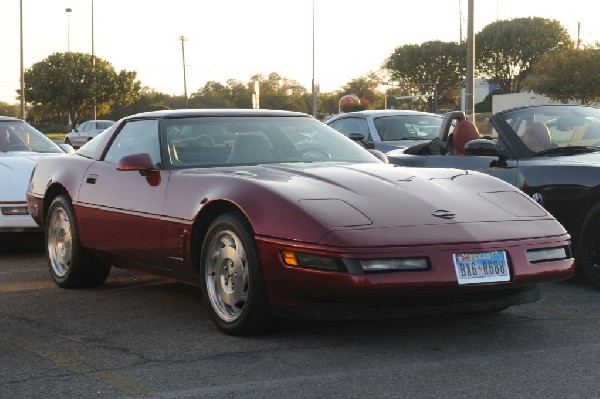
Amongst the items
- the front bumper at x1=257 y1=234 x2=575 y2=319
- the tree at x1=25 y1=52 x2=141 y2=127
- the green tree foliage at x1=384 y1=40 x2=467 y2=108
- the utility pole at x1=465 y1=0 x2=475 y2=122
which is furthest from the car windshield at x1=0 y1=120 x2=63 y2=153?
the green tree foliage at x1=384 y1=40 x2=467 y2=108

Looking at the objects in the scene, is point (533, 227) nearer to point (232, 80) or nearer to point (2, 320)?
point (2, 320)

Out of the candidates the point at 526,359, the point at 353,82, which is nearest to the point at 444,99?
the point at 353,82

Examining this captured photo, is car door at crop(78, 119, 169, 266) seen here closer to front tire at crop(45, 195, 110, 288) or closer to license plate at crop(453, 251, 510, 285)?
front tire at crop(45, 195, 110, 288)

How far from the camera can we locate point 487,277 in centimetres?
518

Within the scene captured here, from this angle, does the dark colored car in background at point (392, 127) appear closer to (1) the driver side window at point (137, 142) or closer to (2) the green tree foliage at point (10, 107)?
(1) the driver side window at point (137, 142)

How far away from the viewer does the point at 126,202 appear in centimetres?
664

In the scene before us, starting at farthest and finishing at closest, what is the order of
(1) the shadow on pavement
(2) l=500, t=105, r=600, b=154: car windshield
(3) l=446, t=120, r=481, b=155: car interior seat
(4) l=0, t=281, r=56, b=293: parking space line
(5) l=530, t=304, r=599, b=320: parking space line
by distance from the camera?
(1) the shadow on pavement
(3) l=446, t=120, r=481, b=155: car interior seat
(2) l=500, t=105, r=600, b=154: car windshield
(4) l=0, t=281, r=56, b=293: parking space line
(5) l=530, t=304, r=599, b=320: parking space line

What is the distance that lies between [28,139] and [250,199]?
19.7 feet

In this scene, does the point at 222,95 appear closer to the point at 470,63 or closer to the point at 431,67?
the point at 431,67

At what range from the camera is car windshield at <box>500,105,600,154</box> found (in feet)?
26.5

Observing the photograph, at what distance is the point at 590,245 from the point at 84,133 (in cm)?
3821

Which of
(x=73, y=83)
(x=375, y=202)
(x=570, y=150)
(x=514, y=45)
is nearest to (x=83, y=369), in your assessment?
(x=375, y=202)

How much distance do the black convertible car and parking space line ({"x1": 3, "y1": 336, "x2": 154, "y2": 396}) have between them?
3.82 metres

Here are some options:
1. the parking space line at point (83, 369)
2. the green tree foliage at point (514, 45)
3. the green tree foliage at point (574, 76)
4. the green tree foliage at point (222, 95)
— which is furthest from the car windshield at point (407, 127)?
the green tree foliage at point (222, 95)
